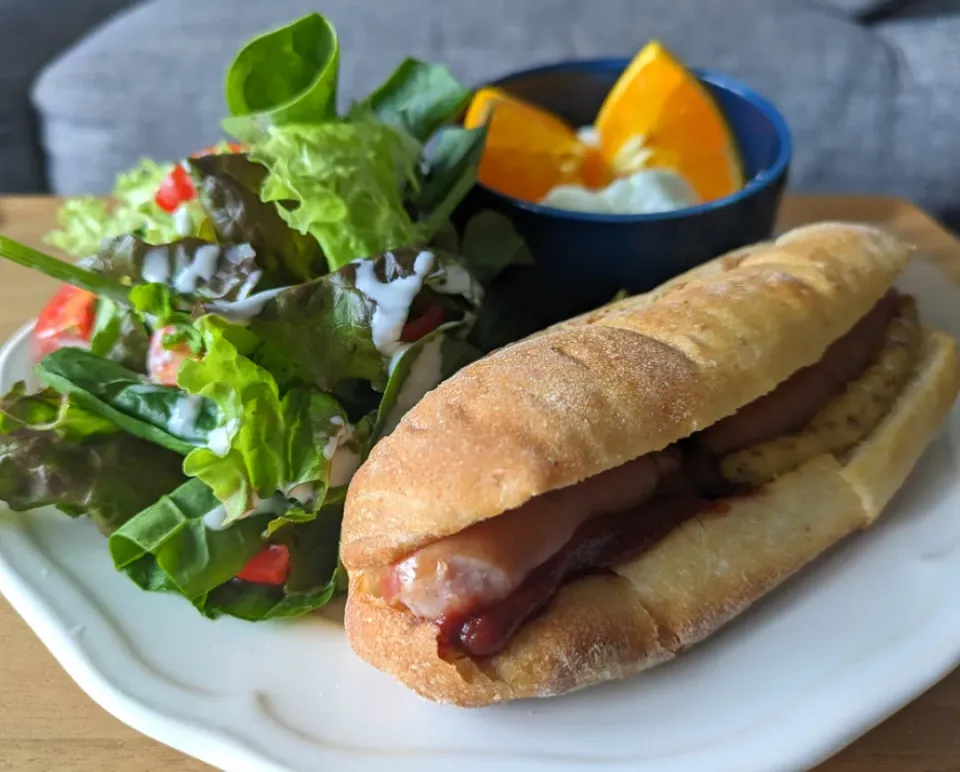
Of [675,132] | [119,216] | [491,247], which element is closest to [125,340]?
[119,216]

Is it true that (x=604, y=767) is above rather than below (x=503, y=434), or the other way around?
below

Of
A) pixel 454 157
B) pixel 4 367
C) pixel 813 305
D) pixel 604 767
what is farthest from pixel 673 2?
pixel 604 767

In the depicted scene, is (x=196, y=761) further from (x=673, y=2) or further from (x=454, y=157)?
(x=673, y=2)

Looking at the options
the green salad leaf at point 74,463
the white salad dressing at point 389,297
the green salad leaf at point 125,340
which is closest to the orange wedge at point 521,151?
the white salad dressing at point 389,297

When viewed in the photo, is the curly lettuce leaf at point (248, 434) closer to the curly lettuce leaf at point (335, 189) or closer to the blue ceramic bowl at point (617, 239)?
the curly lettuce leaf at point (335, 189)

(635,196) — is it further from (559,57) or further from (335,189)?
→ (559,57)

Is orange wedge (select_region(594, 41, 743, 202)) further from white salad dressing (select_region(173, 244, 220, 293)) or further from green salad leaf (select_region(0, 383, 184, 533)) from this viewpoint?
green salad leaf (select_region(0, 383, 184, 533))
